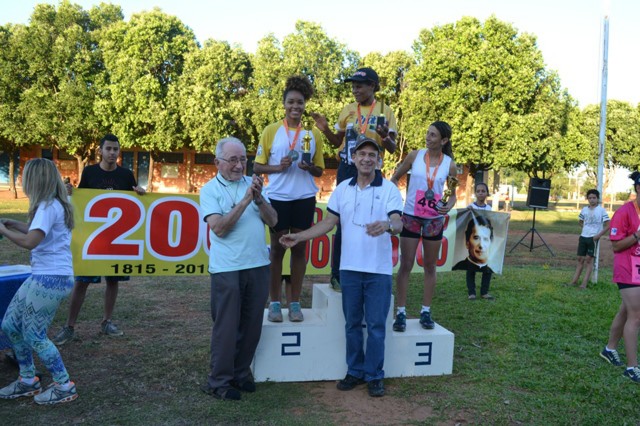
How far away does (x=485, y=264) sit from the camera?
9188 mm

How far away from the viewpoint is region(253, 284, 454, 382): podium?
4941 millimetres

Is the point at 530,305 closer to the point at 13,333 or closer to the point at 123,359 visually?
the point at 123,359

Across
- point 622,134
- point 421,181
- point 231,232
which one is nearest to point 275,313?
point 231,232

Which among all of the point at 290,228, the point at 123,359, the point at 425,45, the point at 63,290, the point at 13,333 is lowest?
the point at 123,359

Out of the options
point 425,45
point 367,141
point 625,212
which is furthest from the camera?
point 425,45

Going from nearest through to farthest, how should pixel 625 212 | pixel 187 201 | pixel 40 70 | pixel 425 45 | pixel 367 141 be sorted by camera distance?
1. pixel 367 141
2. pixel 625 212
3. pixel 187 201
4. pixel 40 70
5. pixel 425 45

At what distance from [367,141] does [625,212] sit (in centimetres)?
260

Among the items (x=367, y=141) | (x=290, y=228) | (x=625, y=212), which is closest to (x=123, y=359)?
(x=290, y=228)

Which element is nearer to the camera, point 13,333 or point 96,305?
point 13,333

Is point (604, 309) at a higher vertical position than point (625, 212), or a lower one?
lower

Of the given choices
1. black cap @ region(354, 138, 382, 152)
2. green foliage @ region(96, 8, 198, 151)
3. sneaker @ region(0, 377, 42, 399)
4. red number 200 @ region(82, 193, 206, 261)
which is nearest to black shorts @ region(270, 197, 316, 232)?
black cap @ region(354, 138, 382, 152)

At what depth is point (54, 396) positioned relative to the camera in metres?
4.23

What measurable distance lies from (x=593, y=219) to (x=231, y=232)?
8366 millimetres

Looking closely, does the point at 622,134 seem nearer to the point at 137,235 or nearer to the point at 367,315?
the point at 137,235
